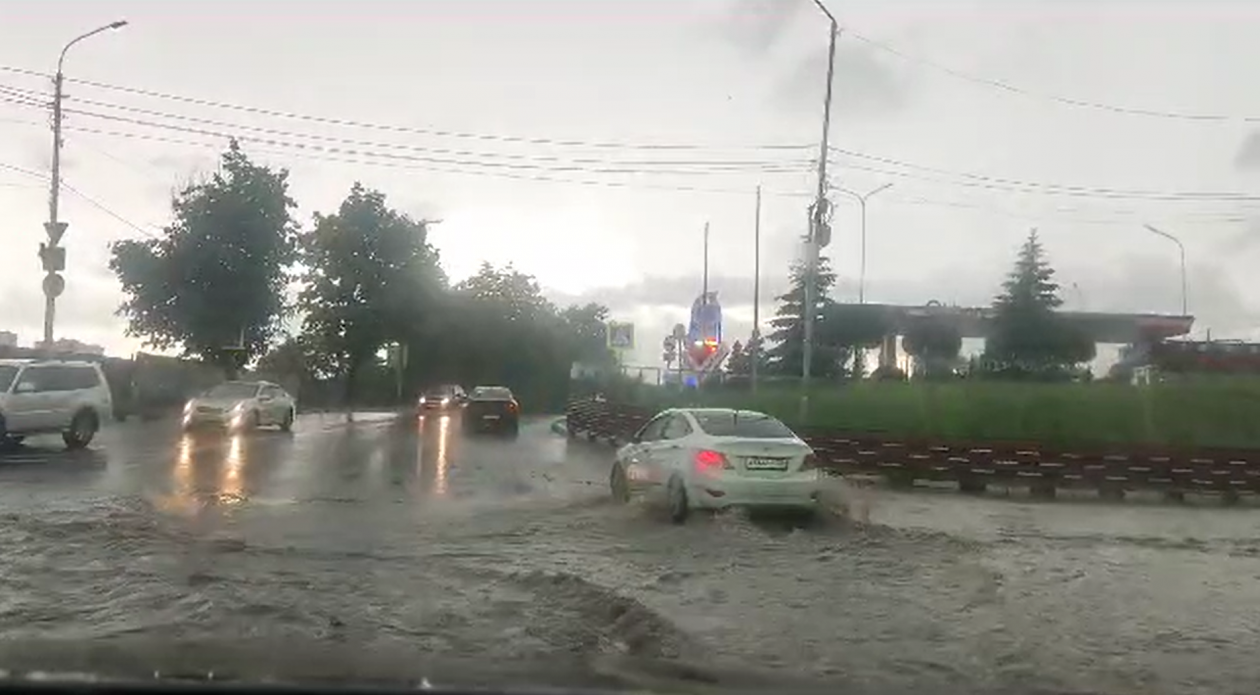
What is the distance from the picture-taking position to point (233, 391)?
3484 centimetres

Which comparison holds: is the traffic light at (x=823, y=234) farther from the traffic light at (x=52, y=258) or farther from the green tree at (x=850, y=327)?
the green tree at (x=850, y=327)

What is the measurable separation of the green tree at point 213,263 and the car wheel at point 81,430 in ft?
78.6

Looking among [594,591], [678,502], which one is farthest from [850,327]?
[594,591]

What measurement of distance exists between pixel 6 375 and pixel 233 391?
10.7 meters

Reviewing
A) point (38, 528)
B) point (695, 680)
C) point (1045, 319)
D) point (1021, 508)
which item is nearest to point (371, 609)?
point (695, 680)

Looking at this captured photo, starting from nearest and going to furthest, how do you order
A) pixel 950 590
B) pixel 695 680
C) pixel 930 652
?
pixel 695 680 < pixel 930 652 < pixel 950 590

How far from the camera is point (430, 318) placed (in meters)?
75.9

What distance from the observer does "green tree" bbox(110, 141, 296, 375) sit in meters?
49.2

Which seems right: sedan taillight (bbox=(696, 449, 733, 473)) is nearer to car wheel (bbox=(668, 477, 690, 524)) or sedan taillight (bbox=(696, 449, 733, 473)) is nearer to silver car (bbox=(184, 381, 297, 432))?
car wheel (bbox=(668, 477, 690, 524))

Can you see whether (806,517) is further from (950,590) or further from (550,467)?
(550,467)

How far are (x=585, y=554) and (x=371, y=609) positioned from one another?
12.1 ft

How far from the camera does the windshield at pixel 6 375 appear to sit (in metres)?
23.8

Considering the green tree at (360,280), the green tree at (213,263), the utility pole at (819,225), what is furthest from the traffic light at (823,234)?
the green tree at (360,280)

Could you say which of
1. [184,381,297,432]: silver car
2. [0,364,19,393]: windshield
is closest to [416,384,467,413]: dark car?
[184,381,297,432]: silver car
